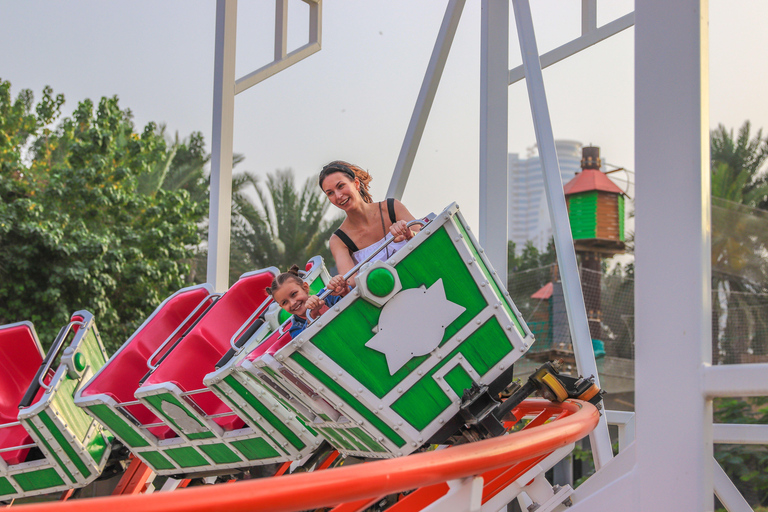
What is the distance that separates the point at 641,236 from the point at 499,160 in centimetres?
196

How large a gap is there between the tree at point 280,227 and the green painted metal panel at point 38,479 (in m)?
10.8

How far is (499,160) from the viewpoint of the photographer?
3621 millimetres

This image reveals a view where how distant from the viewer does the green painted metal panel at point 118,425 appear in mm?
2982

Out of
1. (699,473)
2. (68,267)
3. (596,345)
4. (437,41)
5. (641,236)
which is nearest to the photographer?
(699,473)

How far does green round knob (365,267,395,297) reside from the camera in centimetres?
188

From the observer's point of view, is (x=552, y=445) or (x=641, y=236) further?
(x=641, y=236)

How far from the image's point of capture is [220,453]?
A: 285cm

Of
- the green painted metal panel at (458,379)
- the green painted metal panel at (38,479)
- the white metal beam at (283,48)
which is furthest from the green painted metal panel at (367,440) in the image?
the white metal beam at (283,48)

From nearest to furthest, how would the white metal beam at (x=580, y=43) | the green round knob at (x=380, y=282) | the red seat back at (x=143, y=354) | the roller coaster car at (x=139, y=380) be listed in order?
the green round knob at (x=380, y=282) → the roller coaster car at (x=139, y=380) → the red seat back at (x=143, y=354) → the white metal beam at (x=580, y=43)

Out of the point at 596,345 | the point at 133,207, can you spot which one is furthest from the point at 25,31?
the point at 596,345

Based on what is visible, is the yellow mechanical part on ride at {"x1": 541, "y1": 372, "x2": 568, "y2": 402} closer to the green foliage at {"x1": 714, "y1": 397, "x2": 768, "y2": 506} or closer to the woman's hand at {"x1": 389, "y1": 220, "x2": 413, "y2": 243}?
the woman's hand at {"x1": 389, "y1": 220, "x2": 413, "y2": 243}

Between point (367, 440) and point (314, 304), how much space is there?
400mm

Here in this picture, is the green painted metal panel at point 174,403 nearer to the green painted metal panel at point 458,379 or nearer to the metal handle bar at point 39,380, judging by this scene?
the metal handle bar at point 39,380

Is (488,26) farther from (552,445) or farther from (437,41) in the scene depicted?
(552,445)
